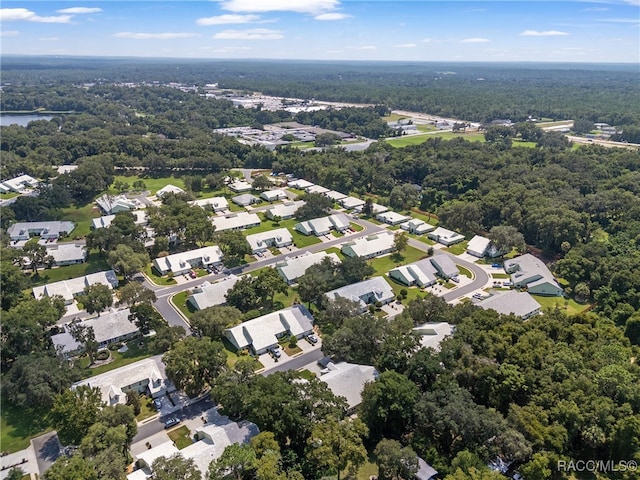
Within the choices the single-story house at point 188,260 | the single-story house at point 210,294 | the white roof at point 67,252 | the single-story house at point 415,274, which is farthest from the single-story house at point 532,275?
the white roof at point 67,252

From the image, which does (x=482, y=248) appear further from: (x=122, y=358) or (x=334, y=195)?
(x=122, y=358)

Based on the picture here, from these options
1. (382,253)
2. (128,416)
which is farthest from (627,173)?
(128,416)

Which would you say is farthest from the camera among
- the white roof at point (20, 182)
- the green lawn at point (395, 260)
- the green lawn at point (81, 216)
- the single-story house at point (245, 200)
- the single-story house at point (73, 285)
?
the white roof at point (20, 182)

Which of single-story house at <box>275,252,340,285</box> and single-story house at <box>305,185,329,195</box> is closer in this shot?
single-story house at <box>275,252,340,285</box>

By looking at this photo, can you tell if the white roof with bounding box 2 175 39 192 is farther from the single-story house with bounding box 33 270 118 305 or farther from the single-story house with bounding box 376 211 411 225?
the single-story house with bounding box 376 211 411 225

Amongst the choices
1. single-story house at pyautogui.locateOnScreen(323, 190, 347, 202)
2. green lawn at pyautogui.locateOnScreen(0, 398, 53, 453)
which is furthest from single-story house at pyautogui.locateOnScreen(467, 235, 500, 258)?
green lawn at pyautogui.locateOnScreen(0, 398, 53, 453)

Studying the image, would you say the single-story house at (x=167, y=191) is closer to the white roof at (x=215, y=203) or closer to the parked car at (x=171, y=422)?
the white roof at (x=215, y=203)

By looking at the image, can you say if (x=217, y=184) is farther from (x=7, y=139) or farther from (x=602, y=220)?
(x=602, y=220)
